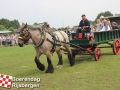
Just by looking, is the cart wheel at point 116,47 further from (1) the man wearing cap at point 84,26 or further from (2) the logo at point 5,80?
(2) the logo at point 5,80

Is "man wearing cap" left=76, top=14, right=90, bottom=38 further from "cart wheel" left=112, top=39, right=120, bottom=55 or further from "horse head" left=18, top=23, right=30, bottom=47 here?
"horse head" left=18, top=23, right=30, bottom=47

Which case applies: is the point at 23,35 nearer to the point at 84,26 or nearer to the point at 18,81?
the point at 18,81

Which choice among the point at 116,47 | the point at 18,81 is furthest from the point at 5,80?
the point at 116,47

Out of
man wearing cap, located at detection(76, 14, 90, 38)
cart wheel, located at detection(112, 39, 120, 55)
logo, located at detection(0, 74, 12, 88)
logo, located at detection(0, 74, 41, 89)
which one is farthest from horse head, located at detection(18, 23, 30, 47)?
cart wheel, located at detection(112, 39, 120, 55)

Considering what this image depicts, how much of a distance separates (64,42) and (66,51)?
3.63 feet

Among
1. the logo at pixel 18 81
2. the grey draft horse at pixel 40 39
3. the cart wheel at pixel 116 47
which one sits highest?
the grey draft horse at pixel 40 39

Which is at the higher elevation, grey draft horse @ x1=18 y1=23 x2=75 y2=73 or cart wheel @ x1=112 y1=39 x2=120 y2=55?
grey draft horse @ x1=18 y1=23 x2=75 y2=73

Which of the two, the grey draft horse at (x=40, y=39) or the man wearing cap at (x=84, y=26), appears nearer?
the grey draft horse at (x=40, y=39)

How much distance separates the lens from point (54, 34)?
849cm

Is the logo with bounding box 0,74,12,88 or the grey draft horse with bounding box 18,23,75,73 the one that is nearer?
the logo with bounding box 0,74,12,88

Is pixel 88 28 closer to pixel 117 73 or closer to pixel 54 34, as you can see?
pixel 54 34

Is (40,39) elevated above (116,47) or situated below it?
above

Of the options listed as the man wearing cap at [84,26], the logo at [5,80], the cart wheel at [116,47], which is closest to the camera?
the logo at [5,80]

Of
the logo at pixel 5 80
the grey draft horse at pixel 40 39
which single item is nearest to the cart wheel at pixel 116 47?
the grey draft horse at pixel 40 39
